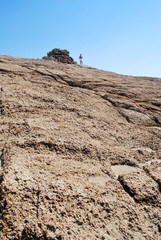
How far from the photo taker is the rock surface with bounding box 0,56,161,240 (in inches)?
27.5

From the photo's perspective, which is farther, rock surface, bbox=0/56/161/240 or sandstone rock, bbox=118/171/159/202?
sandstone rock, bbox=118/171/159/202

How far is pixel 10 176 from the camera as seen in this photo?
766mm

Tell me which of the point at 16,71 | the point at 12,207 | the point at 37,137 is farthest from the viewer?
the point at 16,71

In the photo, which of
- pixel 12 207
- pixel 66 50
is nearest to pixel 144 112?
pixel 12 207

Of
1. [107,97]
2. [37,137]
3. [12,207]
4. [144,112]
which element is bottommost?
[12,207]

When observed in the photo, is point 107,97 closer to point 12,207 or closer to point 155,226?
point 155,226

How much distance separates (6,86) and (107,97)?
1064 millimetres

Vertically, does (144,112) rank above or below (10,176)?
above

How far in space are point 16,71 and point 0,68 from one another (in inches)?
6.5

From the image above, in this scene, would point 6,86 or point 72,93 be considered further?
point 72,93

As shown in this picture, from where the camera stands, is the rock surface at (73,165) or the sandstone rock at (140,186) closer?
the rock surface at (73,165)

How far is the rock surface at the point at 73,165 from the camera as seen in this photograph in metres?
0.70

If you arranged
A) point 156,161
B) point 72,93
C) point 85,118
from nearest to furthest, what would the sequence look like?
point 156,161 < point 85,118 < point 72,93

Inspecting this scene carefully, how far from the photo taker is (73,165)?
3.20 feet
